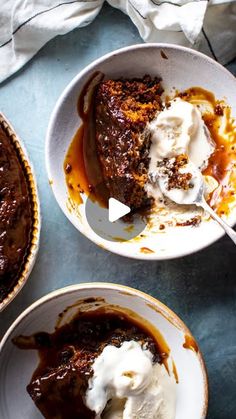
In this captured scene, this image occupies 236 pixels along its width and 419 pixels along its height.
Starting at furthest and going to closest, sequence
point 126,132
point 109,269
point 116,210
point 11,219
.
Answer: point 109,269, point 116,210, point 126,132, point 11,219

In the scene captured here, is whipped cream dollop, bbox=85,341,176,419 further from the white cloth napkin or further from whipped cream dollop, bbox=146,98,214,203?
the white cloth napkin

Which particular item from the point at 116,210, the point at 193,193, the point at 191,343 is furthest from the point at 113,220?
the point at 191,343

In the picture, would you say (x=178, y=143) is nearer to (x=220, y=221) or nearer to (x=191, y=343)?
(x=220, y=221)

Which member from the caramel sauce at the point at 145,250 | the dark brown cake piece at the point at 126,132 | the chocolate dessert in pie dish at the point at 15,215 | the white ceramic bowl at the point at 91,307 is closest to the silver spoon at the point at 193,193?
the dark brown cake piece at the point at 126,132

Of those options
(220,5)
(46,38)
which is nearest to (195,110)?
(220,5)

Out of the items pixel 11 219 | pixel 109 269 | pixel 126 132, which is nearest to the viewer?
pixel 11 219

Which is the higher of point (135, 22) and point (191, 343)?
point (135, 22)
